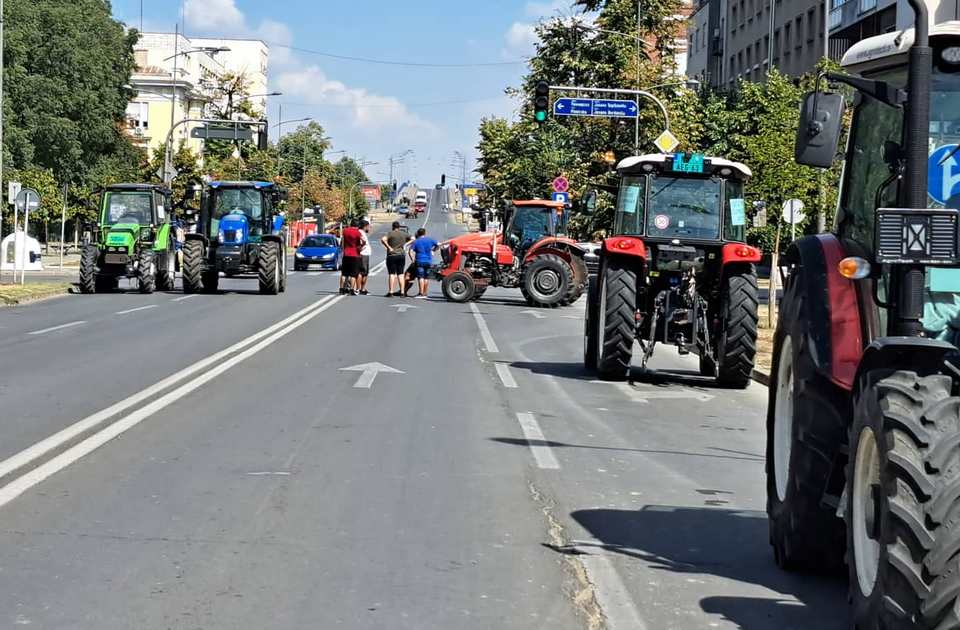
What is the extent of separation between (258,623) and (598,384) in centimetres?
1111

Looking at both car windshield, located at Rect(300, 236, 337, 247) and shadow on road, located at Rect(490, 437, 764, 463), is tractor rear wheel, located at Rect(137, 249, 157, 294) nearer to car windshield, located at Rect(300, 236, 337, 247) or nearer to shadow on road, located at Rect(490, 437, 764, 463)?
shadow on road, located at Rect(490, 437, 764, 463)

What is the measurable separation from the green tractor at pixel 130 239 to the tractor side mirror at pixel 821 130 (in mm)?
31295

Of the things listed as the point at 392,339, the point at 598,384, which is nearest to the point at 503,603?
the point at 598,384

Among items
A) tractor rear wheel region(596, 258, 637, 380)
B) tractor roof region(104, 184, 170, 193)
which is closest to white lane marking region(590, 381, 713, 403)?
tractor rear wheel region(596, 258, 637, 380)

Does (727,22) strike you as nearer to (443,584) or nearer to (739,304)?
(739,304)

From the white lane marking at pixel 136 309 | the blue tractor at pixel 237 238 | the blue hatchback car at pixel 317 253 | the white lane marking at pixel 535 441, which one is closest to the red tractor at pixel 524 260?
the blue tractor at pixel 237 238

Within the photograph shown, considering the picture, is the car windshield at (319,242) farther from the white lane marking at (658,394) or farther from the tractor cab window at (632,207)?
the white lane marking at (658,394)

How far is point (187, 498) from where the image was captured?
8102mm

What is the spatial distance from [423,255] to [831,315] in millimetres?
30910

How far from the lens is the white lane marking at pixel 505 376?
15.7 metres

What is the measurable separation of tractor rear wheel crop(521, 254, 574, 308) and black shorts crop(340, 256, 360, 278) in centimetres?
577

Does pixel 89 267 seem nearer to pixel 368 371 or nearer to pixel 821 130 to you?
pixel 368 371

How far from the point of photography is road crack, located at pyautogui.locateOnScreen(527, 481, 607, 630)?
5.75m

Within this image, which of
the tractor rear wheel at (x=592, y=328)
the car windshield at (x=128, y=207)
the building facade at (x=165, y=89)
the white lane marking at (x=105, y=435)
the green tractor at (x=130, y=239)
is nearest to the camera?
the white lane marking at (x=105, y=435)
